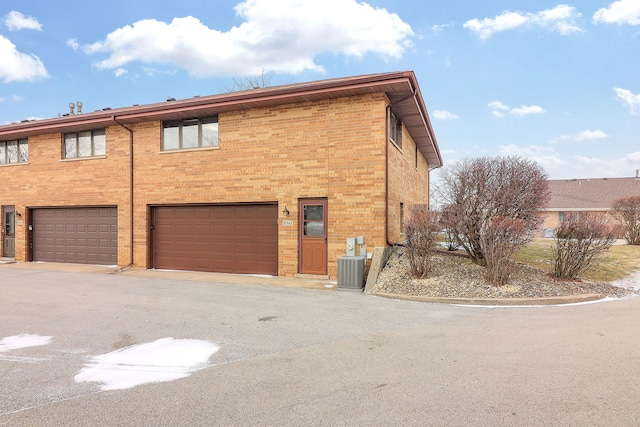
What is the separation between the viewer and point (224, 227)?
1221 cm

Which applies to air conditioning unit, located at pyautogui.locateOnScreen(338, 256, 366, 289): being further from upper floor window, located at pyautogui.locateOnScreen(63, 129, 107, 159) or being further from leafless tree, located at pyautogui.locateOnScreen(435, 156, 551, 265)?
upper floor window, located at pyautogui.locateOnScreen(63, 129, 107, 159)

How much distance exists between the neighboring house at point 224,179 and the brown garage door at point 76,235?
49 millimetres

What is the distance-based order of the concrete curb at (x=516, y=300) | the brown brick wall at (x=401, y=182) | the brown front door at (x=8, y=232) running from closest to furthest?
the concrete curb at (x=516, y=300), the brown brick wall at (x=401, y=182), the brown front door at (x=8, y=232)

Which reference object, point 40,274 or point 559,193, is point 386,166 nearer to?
point 40,274

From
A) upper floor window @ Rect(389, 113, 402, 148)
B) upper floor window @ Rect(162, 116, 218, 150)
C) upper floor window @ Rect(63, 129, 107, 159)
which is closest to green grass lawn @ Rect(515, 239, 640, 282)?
→ upper floor window @ Rect(389, 113, 402, 148)

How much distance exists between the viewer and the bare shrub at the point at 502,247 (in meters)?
8.52

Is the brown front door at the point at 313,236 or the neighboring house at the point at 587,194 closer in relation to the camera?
the brown front door at the point at 313,236

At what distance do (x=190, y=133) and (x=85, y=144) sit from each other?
4.53 m

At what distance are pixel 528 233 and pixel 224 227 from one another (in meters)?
8.47

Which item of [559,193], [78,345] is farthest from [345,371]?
[559,193]

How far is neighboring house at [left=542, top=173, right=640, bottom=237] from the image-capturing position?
32.7m

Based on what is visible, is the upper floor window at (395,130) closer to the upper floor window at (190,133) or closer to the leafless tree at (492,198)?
the leafless tree at (492,198)

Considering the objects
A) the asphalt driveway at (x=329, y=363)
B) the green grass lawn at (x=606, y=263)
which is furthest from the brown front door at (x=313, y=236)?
the green grass lawn at (x=606, y=263)

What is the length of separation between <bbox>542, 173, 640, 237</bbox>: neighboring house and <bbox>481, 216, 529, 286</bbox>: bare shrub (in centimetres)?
2670
